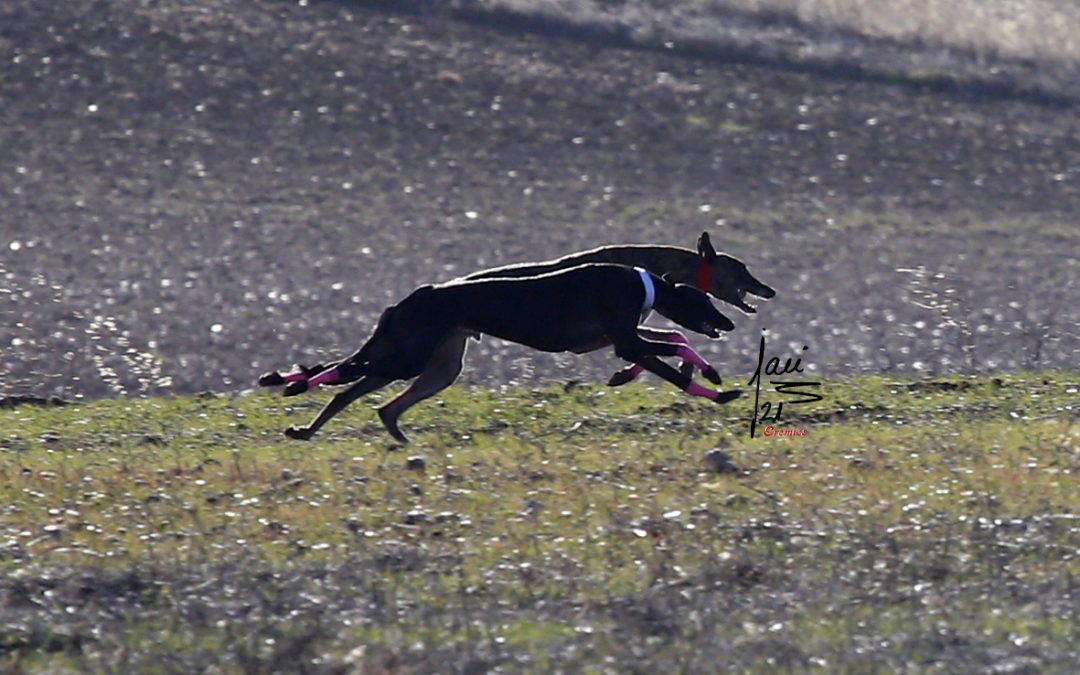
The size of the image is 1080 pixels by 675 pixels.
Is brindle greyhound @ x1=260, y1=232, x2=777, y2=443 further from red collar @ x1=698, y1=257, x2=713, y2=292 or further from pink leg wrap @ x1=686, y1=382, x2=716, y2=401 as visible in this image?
pink leg wrap @ x1=686, y1=382, x2=716, y2=401

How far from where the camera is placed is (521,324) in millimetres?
11016

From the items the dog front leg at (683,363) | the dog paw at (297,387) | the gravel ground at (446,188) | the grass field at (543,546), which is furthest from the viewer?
the gravel ground at (446,188)

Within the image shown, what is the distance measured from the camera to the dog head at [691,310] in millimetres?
11555

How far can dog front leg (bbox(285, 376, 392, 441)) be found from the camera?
36.7ft

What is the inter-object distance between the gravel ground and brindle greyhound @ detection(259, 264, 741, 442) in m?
3.67

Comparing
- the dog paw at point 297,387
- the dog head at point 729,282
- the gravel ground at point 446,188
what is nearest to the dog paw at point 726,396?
the dog head at point 729,282

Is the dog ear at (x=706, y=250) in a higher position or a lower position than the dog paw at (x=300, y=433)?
higher

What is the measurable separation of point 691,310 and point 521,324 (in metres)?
1.18

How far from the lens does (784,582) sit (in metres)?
7.84

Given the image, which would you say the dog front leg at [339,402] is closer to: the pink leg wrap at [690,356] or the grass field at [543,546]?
the grass field at [543,546]

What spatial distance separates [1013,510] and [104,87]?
1792cm

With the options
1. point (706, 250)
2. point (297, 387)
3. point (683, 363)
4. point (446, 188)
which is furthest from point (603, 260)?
point (446, 188)

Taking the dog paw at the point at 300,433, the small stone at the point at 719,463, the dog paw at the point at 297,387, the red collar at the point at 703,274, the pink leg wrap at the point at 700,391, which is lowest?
the dog paw at the point at 300,433
